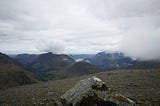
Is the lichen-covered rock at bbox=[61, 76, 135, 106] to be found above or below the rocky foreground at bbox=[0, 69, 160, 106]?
above

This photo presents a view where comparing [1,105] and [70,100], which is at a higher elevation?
[70,100]

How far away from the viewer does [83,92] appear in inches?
883

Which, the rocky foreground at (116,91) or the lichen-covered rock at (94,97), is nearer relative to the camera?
the lichen-covered rock at (94,97)

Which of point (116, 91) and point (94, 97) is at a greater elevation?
point (94, 97)

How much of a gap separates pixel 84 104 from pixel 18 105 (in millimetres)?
16365

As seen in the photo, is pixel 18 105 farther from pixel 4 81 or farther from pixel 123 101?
pixel 4 81

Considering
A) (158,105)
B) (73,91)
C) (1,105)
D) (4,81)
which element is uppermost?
(73,91)

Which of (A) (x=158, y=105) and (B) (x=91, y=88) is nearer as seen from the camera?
(B) (x=91, y=88)

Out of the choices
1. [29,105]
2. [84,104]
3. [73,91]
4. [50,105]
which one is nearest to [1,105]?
[29,105]

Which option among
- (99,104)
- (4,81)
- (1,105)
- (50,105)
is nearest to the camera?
(99,104)

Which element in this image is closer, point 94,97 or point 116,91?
point 94,97

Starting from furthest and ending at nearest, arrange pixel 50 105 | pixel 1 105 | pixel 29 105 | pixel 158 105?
Answer: pixel 1 105 → pixel 29 105 → pixel 50 105 → pixel 158 105

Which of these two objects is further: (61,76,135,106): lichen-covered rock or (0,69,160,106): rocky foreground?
(0,69,160,106): rocky foreground

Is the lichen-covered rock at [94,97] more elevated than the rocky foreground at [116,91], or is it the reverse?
the lichen-covered rock at [94,97]
